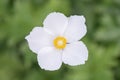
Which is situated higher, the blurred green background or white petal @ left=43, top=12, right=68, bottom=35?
white petal @ left=43, top=12, right=68, bottom=35

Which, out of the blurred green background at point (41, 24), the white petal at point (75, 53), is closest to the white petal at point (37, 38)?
the white petal at point (75, 53)

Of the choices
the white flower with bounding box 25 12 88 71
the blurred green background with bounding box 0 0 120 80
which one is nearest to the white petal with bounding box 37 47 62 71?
the white flower with bounding box 25 12 88 71

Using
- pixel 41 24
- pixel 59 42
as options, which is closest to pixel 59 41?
pixel 59 42

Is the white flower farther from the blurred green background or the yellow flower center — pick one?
the blurred green background

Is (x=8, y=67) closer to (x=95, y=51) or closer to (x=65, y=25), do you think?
(x=95, y=51)

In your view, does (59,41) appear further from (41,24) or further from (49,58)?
(41,24)

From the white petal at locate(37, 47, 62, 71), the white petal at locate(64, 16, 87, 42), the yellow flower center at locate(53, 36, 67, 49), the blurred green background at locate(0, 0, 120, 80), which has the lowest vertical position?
the blurred green background at locate(0, 0, 120, 80)

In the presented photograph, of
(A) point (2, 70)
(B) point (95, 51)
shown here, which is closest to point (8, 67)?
(A) point (2, 70)
